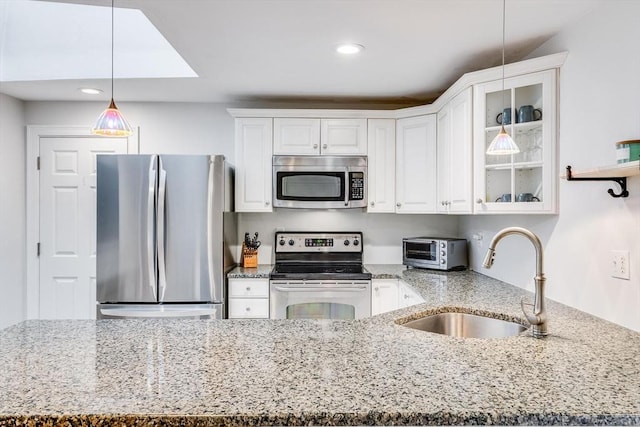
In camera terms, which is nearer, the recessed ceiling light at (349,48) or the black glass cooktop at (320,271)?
the recessed ceiling light at (349,48)

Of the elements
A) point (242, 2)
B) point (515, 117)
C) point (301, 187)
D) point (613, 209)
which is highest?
point (242, 2)

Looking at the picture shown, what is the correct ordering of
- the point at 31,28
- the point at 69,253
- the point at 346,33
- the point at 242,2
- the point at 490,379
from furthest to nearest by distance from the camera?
the point at 69,253
the point at 31,28
the point at 346,33
the point at 242,2
the point at 490,379

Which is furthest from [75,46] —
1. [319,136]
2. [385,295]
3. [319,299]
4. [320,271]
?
[385,295]

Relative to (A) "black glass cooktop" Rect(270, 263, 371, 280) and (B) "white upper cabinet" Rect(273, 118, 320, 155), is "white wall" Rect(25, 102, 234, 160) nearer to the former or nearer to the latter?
(B) "white upper cabinet" Rect(273, 118, 320, 155)

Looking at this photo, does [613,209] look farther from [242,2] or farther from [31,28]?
[31,28]

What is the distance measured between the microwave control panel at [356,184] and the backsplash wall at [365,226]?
→ 0.33m

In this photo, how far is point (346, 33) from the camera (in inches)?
80.0

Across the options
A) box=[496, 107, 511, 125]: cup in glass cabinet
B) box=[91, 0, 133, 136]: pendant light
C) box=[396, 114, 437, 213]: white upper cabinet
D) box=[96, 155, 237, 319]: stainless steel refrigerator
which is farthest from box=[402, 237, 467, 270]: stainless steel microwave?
box=[91, 0, 133, 136]: pendant light

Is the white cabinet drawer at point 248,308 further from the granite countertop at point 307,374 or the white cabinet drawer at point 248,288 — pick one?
the granite countertop at point 307,374

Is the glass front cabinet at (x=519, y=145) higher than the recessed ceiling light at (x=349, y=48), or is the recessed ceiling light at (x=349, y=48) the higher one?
the recessed ceiling light at (x=349, y=48)

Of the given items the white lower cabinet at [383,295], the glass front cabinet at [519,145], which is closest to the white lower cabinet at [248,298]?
the white lower cabinet at [383,295]

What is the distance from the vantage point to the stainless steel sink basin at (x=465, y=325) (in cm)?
167

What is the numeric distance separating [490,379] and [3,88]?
376 centimetres

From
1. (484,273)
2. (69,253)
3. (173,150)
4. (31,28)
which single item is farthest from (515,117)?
(69,253)
